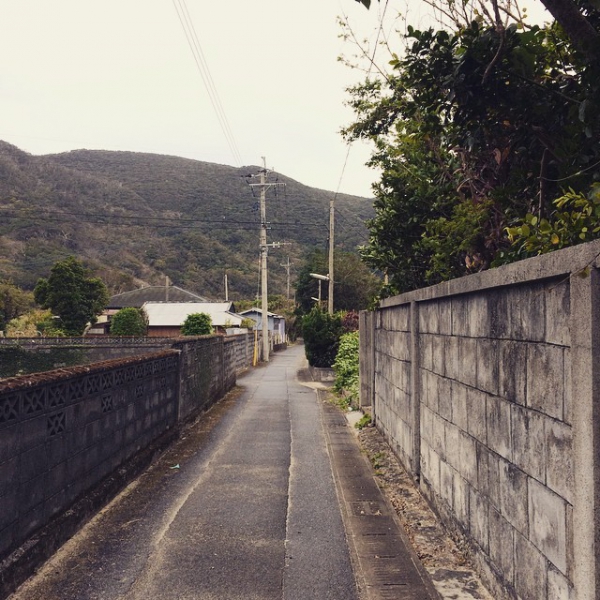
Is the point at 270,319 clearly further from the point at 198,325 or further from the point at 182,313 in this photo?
the point at 198,325

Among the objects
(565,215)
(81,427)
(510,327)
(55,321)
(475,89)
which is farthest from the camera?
(55,321)

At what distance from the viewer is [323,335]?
78.2ft

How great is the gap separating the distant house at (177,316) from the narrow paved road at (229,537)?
134 feet

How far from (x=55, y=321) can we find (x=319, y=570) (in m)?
46.6

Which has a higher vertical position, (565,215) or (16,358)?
(565,215)

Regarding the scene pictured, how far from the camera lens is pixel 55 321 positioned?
46844mm

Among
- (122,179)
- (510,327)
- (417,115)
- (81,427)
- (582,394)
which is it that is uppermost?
(122,179)

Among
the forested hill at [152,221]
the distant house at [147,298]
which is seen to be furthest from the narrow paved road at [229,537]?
the forested hill at [152,221]

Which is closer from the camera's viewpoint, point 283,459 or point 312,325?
point 283,459

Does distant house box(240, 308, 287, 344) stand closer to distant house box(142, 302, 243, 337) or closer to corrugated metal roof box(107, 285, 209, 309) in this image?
corrugated metal roof box(107, 285, 209, 309)

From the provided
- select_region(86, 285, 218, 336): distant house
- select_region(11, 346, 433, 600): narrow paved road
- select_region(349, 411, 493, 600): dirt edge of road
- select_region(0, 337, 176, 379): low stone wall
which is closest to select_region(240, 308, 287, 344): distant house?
select_region(86, 285, 218, 336): distant house

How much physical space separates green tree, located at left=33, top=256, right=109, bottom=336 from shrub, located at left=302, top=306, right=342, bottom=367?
26.9 meters

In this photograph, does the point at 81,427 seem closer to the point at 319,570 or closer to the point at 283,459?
the point at 319,570

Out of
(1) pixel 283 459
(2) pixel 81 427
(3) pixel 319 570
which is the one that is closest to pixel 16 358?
(1) pixel 283 459
